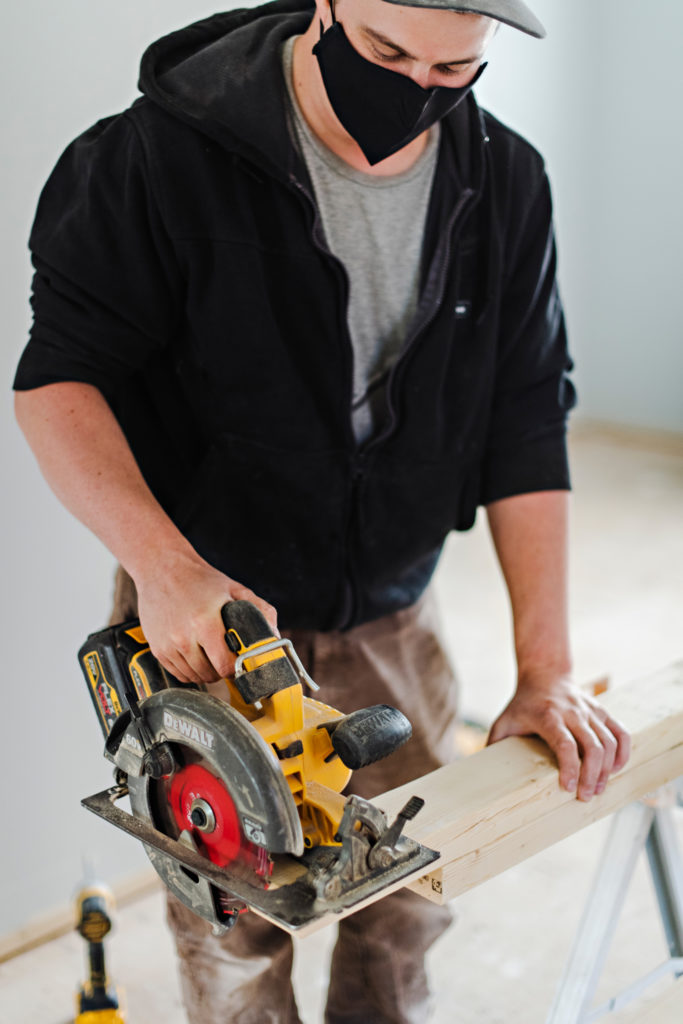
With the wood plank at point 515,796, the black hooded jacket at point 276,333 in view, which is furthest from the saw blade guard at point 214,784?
the black hooded jacket at point 276,333

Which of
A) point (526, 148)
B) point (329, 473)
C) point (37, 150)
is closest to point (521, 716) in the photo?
point (329, 473)

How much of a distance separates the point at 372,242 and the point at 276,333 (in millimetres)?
203

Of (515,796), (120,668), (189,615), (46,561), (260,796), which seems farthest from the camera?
(46,561)

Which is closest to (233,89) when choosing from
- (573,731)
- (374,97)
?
(374,97)

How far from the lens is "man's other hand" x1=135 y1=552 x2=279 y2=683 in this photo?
1.07m

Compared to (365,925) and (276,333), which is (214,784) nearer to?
(276,333)

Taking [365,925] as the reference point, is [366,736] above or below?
above

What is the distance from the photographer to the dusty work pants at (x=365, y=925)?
1.62 metres

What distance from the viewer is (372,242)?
1.51 metres

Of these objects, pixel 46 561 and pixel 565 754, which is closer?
pixel 565 754

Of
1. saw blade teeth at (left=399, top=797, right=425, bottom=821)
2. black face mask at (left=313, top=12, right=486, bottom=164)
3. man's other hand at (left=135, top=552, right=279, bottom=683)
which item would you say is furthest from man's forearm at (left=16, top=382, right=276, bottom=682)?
black face mask at (left=313, top=12, right=486, bottom=164)

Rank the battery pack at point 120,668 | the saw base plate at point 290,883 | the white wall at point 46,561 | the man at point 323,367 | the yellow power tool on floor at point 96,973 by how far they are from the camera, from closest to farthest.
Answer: the saw base plate at point 290,883, the battery pack at point 120,668, the man at point 323,367, the yellow power tool on floor at point 96,973, the white wall at point 46,561

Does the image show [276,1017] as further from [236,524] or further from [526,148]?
[526,148]

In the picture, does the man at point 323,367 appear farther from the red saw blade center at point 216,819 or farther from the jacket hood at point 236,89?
the red saw blade center at point 216,819
